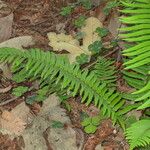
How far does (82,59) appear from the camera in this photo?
368 centimetres

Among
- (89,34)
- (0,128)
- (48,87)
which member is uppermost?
(89,34)

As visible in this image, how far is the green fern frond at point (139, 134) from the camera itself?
8.52 feet

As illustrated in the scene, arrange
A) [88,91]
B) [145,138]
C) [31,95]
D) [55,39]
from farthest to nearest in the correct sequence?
[55,39] → [31,95] → [88,91] → [145,138]

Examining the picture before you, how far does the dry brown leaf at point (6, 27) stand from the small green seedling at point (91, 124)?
1.35 meters

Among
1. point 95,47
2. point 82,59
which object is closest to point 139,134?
point 82,59

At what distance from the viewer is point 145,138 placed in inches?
102

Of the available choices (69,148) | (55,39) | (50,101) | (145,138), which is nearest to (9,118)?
(50,101)

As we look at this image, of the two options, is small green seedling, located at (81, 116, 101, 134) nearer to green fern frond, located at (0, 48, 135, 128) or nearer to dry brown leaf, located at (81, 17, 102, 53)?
green fern frond, located at (0, 48, 135, 128)

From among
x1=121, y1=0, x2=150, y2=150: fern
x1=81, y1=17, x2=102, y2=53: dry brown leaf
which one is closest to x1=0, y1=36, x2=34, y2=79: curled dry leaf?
x1=81, y1=17, x2=102, y2=53: dry brown leaf

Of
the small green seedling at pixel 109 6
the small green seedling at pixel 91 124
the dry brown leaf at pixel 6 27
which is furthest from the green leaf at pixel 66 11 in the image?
the small green seedling at pixel 91 124

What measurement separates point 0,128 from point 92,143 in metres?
0.81

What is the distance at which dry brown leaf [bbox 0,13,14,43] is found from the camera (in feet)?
13.6

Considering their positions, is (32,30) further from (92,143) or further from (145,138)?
(145,138)

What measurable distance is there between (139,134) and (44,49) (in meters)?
1.65
